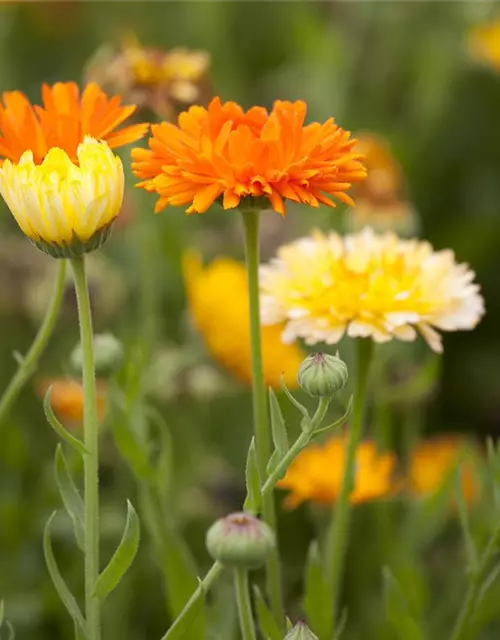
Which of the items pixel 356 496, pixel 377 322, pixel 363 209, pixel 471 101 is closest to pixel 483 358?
pixel 363 209

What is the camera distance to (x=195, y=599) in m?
0.59

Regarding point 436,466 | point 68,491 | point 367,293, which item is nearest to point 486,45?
point 436,466

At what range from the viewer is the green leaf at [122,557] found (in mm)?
600

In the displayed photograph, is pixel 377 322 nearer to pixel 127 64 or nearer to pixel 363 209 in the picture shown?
pixel 127 64

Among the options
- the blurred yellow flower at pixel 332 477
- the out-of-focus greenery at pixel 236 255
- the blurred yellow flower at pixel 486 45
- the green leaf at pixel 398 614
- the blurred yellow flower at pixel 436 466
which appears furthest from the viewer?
the blurred yellow flower at pixel 486 45

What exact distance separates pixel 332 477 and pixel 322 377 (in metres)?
0.38

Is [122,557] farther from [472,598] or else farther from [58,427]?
[472,598]

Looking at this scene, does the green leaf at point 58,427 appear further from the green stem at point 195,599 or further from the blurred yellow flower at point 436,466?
the blurred yellow flower at point 436,466

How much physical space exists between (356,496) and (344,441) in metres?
0.14

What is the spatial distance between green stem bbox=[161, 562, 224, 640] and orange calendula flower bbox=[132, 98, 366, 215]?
0.21 meters

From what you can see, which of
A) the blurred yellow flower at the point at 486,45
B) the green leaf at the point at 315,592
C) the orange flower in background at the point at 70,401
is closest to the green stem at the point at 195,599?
the green leaf at the point at 315,592

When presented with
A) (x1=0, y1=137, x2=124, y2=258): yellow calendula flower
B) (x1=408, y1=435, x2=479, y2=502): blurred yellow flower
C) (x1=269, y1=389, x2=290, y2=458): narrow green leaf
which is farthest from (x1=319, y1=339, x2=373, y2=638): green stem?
(x1=408, y1=435, x2=479, y2=502): blurred yellow flower

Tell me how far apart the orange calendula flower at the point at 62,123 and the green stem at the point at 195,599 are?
0.89ft

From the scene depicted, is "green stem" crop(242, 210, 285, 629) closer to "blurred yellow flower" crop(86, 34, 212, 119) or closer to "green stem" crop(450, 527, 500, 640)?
"green stem" crop(450, 527, 500, 640)
